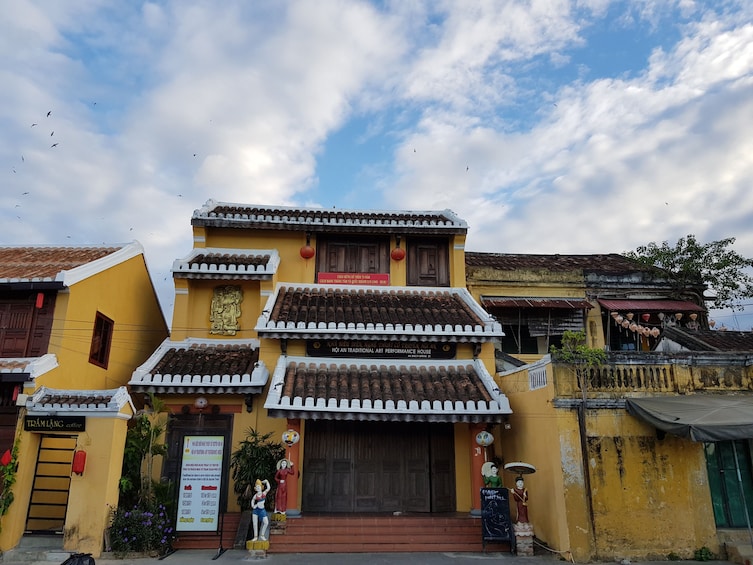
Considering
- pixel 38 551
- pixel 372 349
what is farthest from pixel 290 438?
pixel 38 551

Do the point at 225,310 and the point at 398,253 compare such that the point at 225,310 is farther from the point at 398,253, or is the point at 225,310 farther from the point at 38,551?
the point at 38,551

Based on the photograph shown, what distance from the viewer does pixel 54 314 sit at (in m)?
10.8

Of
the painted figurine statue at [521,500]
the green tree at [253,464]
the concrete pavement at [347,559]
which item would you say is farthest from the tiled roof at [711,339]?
the green tree at [253,464]

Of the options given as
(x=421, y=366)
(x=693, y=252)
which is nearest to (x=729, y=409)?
(x=421, y=366)

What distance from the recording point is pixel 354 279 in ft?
47.4

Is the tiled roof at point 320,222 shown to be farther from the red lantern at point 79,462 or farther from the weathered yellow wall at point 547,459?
the red lantern at point 79,462

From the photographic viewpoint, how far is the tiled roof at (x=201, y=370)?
11.1m

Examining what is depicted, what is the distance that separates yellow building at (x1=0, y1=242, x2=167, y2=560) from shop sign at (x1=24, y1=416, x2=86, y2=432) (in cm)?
2

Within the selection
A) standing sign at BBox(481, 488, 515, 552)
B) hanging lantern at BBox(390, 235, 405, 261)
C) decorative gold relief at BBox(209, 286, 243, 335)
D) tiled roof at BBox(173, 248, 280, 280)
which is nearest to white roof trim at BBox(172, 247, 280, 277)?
tiled roof at BBox(173, 248, 280, 280)

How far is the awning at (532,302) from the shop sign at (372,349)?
399cm

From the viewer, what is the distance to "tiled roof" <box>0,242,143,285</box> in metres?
10.7

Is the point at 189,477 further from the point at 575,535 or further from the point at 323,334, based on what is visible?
the point at 575,535

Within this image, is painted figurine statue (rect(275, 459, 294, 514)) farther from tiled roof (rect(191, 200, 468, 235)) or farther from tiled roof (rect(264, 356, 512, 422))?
tiled roof (rect(191, 200, 468, 235))

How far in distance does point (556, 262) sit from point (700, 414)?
9.92 meters
